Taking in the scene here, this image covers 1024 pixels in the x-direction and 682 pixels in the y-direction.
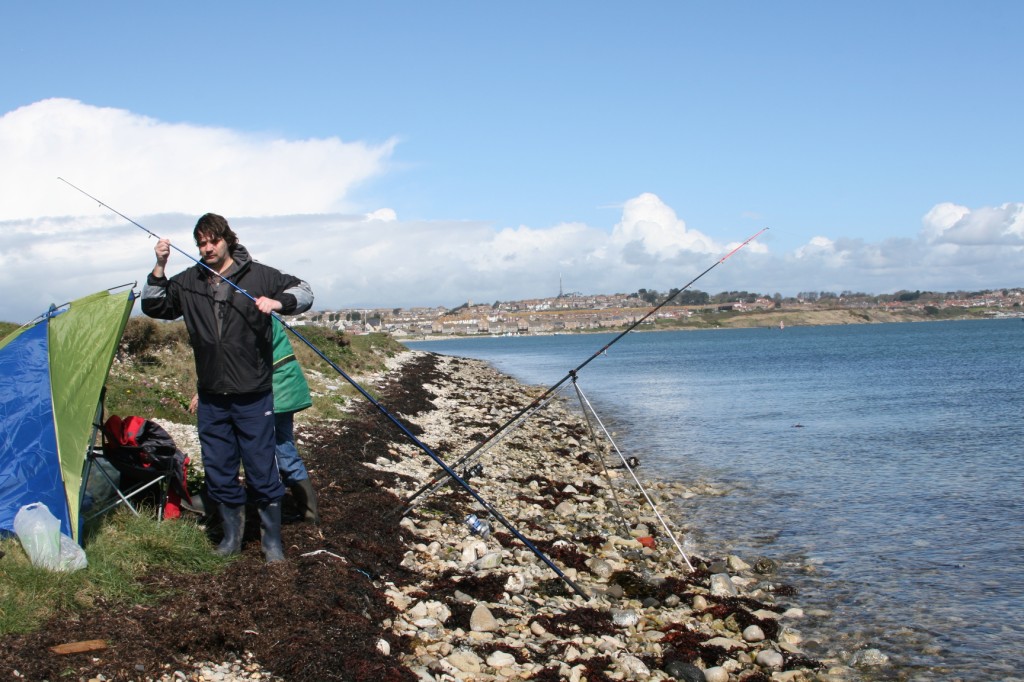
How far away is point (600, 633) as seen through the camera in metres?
6.94

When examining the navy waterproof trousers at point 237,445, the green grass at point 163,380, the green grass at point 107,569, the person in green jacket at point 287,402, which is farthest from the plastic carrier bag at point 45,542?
the green grass at point 163,380

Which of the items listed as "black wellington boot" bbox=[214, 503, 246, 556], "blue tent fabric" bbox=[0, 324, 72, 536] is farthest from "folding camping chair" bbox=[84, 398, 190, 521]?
"black wellington boot" bbox=[214, 503, 246, 556]

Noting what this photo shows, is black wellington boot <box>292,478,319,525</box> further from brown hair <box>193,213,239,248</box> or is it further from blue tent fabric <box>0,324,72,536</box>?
brown hair <box>193,213,239,248</box>

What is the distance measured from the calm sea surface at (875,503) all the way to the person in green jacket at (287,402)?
16.1ft

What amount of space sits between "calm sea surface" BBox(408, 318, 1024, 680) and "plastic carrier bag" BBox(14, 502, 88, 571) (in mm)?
6128

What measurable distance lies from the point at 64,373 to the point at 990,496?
13.7 meters

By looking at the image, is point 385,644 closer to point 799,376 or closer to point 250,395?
point 250,395

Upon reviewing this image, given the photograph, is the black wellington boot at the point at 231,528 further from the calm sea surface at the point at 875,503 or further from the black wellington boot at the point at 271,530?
the calm sea surface at the point at 875,503

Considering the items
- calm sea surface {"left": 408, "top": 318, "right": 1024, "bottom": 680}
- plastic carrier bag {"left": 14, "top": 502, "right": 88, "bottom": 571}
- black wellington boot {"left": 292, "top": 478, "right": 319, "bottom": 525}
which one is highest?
plastic carrier bag {"left": 14, "top": 502, "right": 88, "bottom": 571}

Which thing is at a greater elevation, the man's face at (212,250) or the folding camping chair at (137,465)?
the man's face at (212,250)

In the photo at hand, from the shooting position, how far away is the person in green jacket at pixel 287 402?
7211 millimetres

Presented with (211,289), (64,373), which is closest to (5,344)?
(64,373)

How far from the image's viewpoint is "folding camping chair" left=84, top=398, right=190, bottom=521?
6664mm

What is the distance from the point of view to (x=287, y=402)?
7.21 metres
